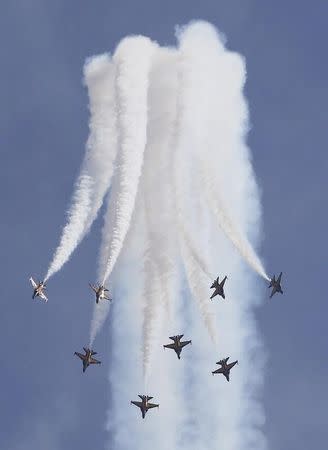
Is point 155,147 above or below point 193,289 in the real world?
above

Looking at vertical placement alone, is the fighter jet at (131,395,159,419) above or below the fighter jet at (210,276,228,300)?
below

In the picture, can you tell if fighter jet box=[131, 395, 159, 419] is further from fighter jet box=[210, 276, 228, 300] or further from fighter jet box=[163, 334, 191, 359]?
fighter jet box=[210, 276, 228, 300]

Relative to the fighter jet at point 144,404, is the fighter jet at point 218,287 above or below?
above

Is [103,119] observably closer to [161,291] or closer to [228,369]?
[161,291]

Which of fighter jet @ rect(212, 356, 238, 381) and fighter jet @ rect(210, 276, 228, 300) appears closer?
fighter jet @ rect(210, 276, 228, 300)

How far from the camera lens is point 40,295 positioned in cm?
8075

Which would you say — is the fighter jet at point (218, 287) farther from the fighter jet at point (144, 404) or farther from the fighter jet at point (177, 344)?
the fighter jet at point (144, 404)

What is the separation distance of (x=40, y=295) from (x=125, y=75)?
21.0 metres

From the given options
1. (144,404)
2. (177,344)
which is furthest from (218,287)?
(144,404)

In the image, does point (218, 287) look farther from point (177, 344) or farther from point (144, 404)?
point (144, 404)

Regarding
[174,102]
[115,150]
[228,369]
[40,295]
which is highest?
[174,102]

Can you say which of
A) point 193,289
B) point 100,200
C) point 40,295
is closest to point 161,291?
point 193,289

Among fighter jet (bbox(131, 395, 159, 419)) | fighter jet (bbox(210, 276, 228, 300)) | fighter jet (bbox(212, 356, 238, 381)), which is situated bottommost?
fighter jet (bbox(131, 395, 159, 419))

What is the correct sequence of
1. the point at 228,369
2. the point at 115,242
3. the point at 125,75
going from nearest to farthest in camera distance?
the point at 115,242, the point at 125,75, the point at 228,369
